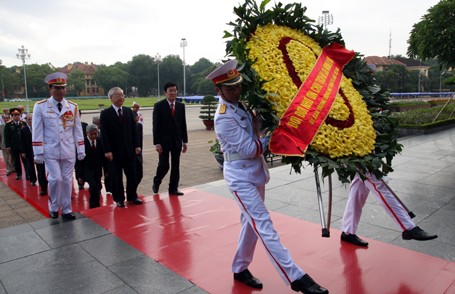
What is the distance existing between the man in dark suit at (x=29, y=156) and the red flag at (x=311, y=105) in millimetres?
6162

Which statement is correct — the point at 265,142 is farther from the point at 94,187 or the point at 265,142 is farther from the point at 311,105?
the point at 94,187

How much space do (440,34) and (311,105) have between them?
31.6ft

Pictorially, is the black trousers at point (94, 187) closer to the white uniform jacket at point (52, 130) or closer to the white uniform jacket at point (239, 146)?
the white uniform jacket at point (52, 130)

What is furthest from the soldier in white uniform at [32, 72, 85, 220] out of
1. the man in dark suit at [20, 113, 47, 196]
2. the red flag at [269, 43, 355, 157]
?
the red flag at [269, 43, 355, 157]

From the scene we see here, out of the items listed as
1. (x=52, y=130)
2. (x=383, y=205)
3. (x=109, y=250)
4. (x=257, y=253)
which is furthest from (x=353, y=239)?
(x=52, y=130)

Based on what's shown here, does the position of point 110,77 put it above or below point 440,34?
above

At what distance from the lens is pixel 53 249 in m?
3.79

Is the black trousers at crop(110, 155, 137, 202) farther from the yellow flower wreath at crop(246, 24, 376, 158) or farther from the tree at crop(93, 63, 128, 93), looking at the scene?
the tree at crop(93, 63, 128, 93)

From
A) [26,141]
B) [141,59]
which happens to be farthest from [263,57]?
[141,59]

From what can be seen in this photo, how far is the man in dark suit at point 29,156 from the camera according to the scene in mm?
7328

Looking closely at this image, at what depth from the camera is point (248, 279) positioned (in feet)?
9.69

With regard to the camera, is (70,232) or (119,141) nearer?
(70,232)

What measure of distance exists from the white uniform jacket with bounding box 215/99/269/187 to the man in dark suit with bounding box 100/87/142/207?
2766 millimetres

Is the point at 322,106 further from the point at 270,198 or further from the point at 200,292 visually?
the point at 270,198
